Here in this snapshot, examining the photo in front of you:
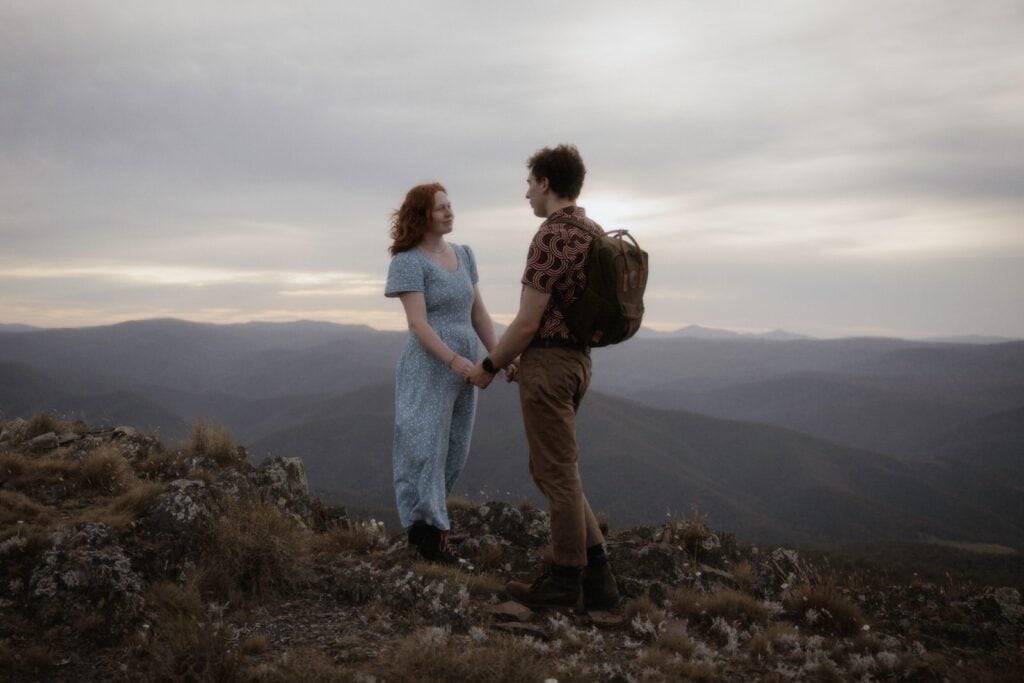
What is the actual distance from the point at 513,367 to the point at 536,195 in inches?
52.5

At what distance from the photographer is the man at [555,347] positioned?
406cm

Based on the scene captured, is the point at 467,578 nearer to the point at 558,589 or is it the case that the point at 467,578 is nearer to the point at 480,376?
the point at 558,589

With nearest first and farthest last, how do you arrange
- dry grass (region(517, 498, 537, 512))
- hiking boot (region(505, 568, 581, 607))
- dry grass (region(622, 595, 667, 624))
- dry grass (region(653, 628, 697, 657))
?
dry grass (region(653, 628, 697, 657)) < hiking boot (region(505, 568, 581, 607)) < dry grass (region(622, 595, 667, 624)) < dry grass (region(517, 498, 537, 512))

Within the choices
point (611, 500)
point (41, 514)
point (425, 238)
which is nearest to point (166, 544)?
point (41, 514)

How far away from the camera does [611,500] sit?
169 m

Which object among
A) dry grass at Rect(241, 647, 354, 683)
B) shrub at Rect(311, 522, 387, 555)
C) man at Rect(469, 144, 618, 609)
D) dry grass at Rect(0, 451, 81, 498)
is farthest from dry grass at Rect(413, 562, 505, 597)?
dry grass at Rect(0, 451, 81, 498)

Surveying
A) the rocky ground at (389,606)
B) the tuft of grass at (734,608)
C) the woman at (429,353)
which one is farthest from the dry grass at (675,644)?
the woman at (429,353)

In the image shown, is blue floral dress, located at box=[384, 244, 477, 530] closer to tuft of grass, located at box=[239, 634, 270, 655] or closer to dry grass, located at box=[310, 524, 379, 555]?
dry grass, located at box=[310, 524, 379, 555]

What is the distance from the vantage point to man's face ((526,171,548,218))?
4.27 m

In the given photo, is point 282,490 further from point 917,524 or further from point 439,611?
point 917,524

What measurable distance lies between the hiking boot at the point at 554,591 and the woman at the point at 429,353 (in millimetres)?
1003

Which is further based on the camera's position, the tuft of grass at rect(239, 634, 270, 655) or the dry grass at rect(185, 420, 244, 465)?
the dry grass at rect(185, 420, 244, 465)

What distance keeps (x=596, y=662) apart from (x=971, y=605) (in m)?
3.87

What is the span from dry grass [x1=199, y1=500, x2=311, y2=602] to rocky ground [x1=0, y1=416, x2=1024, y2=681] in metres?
0.01
